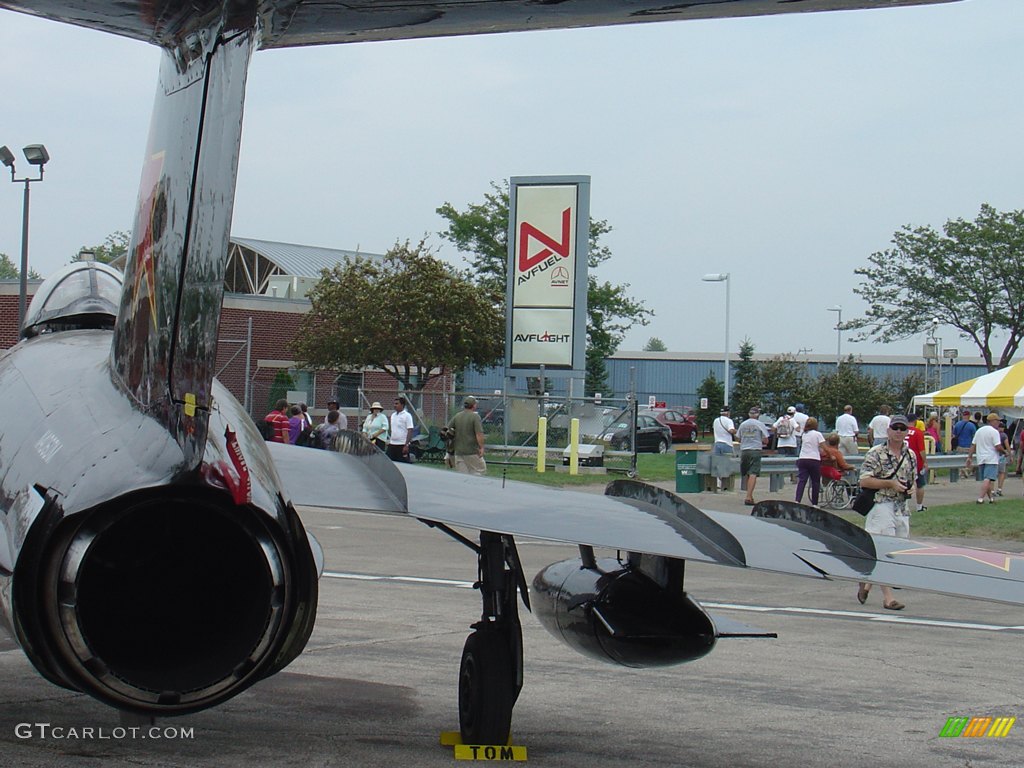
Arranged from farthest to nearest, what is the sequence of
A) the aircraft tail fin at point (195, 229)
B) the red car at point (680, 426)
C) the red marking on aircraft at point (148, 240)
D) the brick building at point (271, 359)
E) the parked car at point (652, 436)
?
the red car at point (680, 426)
the parked car at point (652, 436)
the brick building at point (271, 359)
the red marking on aircraft at point (148, 240)
the aircraft tail fin at point (195, 229)

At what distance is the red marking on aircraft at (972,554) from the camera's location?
5.63 metres

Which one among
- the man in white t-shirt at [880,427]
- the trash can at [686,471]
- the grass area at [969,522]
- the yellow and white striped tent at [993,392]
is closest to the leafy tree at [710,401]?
the yellow and white striped tent at [993,392]

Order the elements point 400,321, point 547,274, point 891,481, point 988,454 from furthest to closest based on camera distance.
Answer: point 400,321
point 547,274
point 988,454
point 891,481

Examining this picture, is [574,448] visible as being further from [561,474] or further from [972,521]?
[972,521]

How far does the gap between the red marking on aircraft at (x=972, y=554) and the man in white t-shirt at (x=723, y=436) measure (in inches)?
804

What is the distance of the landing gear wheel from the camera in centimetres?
643

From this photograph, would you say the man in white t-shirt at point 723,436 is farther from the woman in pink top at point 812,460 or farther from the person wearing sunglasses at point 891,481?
the person wearing sunglasses at point 891,481

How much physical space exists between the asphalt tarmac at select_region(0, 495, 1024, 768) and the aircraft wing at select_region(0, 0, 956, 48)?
3.51 m

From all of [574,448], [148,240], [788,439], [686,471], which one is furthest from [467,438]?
[148,240]

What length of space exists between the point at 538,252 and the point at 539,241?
27cm

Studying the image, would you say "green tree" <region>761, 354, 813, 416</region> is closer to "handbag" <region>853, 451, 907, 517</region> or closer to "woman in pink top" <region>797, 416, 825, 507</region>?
"woman in pink top" <region>797, 416, 825, 507</region>

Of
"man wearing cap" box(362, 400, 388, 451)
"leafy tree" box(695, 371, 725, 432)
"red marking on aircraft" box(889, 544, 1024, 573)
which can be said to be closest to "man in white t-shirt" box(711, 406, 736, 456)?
"man wearing cap" box(362, 400, 388, 451)

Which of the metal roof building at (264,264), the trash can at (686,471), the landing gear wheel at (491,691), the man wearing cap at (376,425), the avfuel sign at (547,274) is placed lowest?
the landing gear wheel at (491,691)

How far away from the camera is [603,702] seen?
8031 mm
